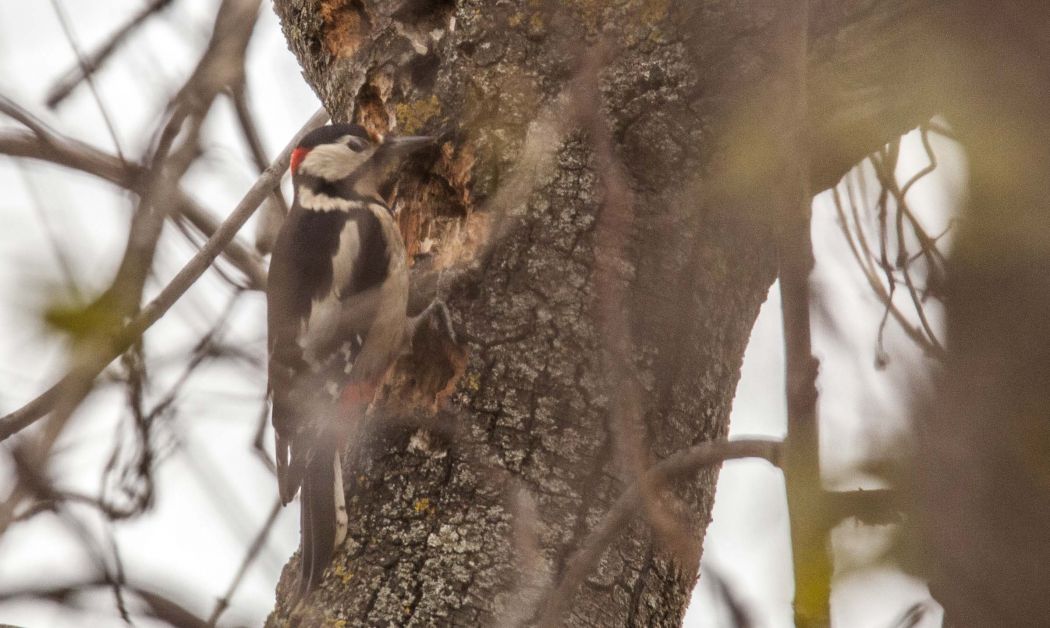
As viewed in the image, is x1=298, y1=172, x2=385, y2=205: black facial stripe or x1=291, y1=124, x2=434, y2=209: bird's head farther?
x1=298, y1=172, x2=385, y2=205: black facial stripe

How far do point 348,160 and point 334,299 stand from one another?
1.30 feet

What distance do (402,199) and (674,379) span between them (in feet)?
3.62

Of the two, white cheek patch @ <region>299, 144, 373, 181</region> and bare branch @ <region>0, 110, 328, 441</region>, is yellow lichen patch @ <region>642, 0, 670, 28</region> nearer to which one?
white cheek patch @ <region>299, 144, 373, 181</region>

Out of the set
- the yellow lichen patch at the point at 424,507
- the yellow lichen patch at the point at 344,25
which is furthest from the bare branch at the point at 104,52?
the yellow lichen patch at the point at 424,507

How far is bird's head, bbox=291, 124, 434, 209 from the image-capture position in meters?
2.82

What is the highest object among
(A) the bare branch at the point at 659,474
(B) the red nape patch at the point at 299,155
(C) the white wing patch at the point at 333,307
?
(B) the red nape patch at the point at 299,155

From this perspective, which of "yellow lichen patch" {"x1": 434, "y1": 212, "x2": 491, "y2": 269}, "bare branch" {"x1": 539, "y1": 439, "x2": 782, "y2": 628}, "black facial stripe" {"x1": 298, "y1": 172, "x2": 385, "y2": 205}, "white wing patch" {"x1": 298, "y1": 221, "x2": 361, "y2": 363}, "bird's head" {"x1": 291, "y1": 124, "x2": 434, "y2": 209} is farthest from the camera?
"black facial stripe" {"x1": 298, "y1": 172, "x2": 385, "y2": 205}

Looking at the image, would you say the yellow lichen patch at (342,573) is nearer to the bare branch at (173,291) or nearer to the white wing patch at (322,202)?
the bare branch at (173,291)

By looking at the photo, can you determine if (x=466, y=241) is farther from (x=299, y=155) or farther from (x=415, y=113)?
(x=299, y=155)

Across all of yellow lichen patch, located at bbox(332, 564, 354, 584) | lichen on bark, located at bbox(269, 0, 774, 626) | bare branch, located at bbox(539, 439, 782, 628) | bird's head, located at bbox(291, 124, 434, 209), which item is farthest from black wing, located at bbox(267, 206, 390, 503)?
bare branch, located at bbox(539, 439, 782, 628)

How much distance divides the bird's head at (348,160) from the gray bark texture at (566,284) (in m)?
0.13

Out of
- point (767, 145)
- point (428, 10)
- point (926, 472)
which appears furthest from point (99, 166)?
point (926, 472)

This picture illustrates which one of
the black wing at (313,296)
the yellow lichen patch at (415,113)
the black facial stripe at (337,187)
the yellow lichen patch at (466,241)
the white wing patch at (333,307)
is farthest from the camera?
the black facial stripe at (337,187)

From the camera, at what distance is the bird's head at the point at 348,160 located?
2.82 m
